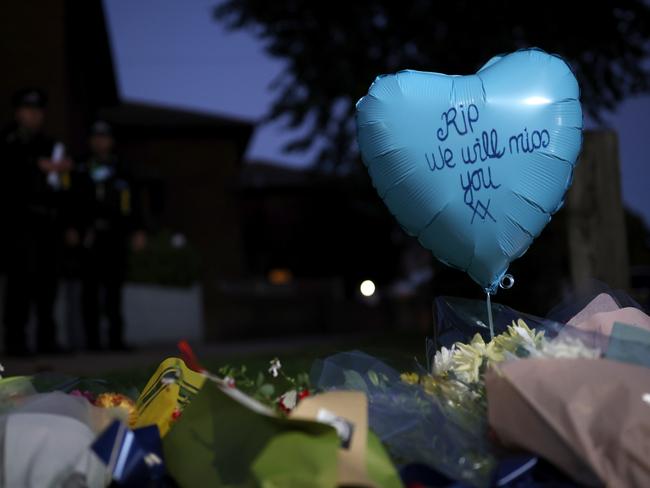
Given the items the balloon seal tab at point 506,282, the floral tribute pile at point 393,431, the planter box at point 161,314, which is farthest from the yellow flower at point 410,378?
the planter box at point 161,314

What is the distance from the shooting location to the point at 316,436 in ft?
4.57

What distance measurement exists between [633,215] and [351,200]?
70.8 feet

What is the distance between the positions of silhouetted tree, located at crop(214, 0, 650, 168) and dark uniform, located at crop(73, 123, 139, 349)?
15.3 ft

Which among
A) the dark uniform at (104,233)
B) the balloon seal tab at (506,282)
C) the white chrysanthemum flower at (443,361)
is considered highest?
the white chrysanthemum flower at (443,361)

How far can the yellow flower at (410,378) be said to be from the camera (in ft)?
5.98

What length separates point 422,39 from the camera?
40.7 ft

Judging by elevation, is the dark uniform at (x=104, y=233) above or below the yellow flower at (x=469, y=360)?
below

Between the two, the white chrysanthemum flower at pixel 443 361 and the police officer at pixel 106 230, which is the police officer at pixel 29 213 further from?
the white chrysanthemum flower at pixel 443 361

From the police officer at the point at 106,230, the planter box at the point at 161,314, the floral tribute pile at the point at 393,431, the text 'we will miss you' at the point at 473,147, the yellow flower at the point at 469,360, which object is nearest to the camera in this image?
the floral tribute pile at the point at 393,431

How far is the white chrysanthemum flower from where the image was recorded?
73.2 inches

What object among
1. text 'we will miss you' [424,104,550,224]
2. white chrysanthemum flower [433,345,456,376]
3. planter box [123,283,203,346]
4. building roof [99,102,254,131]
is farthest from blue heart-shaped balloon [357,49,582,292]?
building roof [99,102,254,131]

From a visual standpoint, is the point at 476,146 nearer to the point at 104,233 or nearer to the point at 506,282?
the point at 506,282

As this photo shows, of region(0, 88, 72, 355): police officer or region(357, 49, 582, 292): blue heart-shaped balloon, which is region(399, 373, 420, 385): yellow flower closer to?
region(357, 49, 582, 292): blue heart-shaped balloon

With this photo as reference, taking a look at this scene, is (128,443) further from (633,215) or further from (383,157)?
(633,215)
